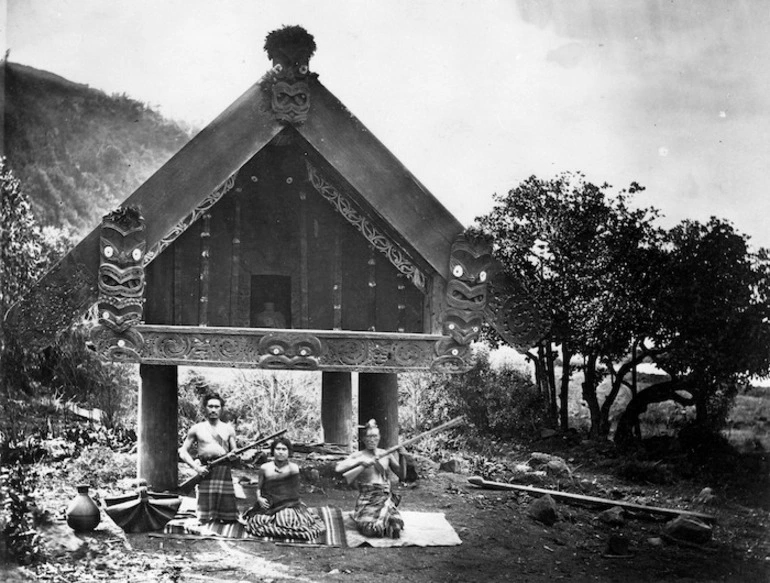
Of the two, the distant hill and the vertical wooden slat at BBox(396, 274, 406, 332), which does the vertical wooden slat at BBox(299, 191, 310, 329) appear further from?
the distant hill

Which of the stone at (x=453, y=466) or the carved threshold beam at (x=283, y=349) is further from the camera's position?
the stone at (x=453, y=466)

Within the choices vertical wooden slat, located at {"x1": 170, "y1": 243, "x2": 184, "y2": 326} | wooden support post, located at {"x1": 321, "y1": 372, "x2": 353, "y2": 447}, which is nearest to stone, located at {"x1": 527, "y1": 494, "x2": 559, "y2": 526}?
wooden support post, located at {"x1": 321, "y1": 372, "x2": 353, "y2": 447}

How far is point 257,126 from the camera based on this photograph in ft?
12.8

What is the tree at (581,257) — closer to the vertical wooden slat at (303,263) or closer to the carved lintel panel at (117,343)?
the vertical wooden slat at (303,263)

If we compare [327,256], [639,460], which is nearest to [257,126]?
[327,256]

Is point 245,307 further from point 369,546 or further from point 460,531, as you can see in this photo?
point 460,531

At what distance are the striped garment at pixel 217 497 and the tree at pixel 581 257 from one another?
1819mm

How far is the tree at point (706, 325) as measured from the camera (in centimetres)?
408

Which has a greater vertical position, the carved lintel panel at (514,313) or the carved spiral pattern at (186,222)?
the carved spiral pattern at (186,222)

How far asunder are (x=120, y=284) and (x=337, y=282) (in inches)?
41.7

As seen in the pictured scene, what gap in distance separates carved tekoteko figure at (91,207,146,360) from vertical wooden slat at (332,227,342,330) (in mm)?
938

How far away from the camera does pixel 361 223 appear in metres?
4.03

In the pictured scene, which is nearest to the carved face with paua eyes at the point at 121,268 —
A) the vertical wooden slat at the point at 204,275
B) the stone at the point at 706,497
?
the vertical wooden slat at the point at 204,275

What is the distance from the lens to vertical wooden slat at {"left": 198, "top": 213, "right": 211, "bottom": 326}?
3.97 m
